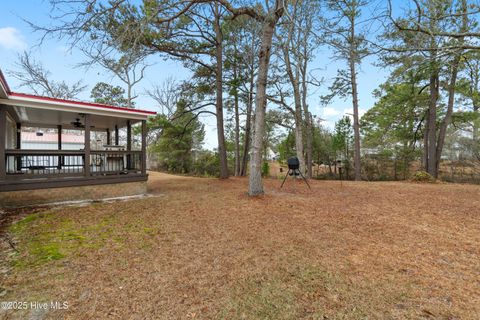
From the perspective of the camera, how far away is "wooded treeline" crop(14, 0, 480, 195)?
4.77m

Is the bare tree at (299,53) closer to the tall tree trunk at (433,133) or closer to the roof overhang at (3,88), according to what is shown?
the tall tree trunk at (433,133)

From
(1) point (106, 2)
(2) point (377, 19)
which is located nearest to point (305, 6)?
(2) point (377, 19)

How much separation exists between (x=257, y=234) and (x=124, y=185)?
4924 millimetres

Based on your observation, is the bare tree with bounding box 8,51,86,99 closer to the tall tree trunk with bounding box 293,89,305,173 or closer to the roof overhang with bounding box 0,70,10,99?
the roof overhang with bounding box 0,70,10,99

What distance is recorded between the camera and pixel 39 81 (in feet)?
53.5

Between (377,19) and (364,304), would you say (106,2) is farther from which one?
(364,304)

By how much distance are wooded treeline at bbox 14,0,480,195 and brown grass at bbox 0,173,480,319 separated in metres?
2.87

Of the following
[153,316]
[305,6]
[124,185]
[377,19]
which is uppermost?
[305,6]

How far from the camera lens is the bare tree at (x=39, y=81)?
48.9ft

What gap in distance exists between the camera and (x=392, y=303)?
1808 millimetres

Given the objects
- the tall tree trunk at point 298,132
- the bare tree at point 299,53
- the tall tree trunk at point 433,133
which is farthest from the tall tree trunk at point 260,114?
the tall tree trunk at point 433,133

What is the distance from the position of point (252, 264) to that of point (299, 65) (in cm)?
960

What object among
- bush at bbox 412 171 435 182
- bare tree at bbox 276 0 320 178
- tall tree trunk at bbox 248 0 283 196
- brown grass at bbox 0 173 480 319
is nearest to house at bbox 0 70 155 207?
brown grass at bbox 0 173 480 319

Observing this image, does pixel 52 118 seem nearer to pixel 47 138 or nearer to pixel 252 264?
pixel 252 264
